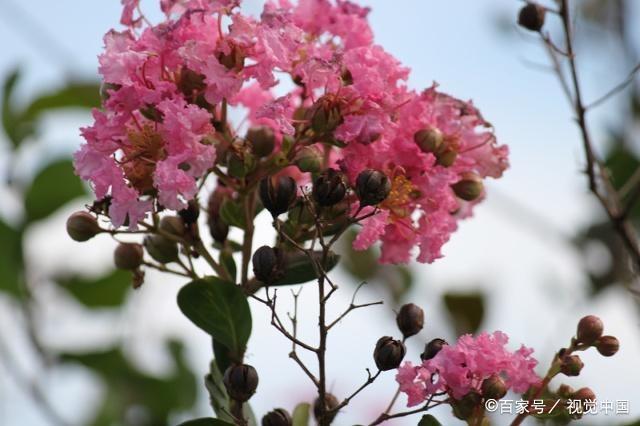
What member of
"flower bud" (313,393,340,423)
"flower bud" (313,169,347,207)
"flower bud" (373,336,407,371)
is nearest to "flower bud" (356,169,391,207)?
"flower bud" (313,169,347,207)

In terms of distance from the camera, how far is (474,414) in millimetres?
1925

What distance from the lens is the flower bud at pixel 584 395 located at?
77.9 inches

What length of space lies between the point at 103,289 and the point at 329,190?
2072mm

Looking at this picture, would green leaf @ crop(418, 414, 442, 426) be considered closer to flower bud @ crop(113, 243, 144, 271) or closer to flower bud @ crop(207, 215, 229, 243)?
flower bud @ crop(207, 215, 229, 243)

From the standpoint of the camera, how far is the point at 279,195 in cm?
194

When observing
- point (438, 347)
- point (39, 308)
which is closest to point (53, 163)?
point (39, 308)

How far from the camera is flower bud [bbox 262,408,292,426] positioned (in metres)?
1.97

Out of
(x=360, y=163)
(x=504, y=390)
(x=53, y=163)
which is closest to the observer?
(x=504, y=390)

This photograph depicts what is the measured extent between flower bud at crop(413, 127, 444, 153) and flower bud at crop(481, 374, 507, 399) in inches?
17.2

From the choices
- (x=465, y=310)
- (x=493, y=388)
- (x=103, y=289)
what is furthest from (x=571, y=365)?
(x=103, y=289)

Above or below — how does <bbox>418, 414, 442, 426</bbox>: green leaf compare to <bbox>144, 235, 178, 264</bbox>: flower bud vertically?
below

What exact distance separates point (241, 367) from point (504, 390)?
17.1 inches

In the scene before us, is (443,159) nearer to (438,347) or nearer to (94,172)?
(438,347)

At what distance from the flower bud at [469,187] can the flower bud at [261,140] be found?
41cm
